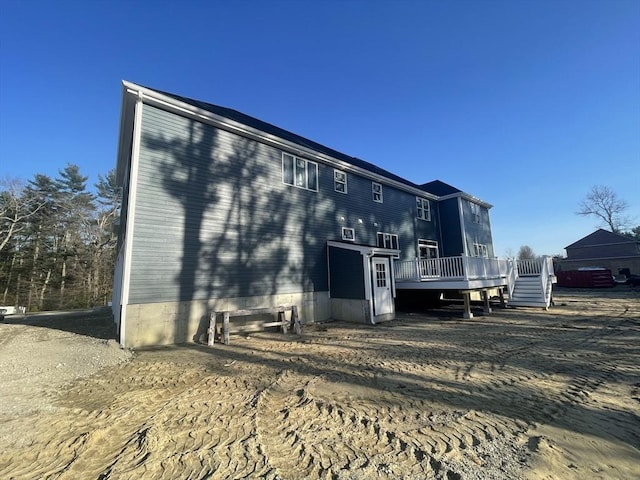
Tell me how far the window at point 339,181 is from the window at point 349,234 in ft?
6.52

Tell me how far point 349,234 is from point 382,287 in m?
3.38

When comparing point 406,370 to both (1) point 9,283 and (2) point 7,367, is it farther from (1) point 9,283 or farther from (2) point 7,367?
(1) point 9,283

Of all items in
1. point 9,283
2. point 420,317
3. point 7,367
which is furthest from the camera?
point 9,283

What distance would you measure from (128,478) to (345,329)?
856 cm

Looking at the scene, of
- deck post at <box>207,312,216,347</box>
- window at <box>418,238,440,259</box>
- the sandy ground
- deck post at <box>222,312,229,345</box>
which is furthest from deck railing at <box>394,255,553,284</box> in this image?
deck post at <box>207,312,216,347</box>

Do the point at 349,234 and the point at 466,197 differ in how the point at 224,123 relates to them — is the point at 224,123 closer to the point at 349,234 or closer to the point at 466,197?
the point at 349,234

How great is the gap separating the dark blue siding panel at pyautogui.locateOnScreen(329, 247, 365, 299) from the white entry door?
71cm

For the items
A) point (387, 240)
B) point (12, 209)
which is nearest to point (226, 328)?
point (387, 240)

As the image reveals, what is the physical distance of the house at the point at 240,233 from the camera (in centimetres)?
885

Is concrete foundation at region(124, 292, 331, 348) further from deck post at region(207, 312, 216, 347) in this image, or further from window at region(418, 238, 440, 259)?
window at region(418, 238, 440, 259)

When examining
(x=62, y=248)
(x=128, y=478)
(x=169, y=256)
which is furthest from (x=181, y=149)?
(x=62, y=248)

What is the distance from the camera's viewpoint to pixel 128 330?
26.8 ft

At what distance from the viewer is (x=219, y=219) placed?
409 inches

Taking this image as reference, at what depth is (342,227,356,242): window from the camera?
1477cm
